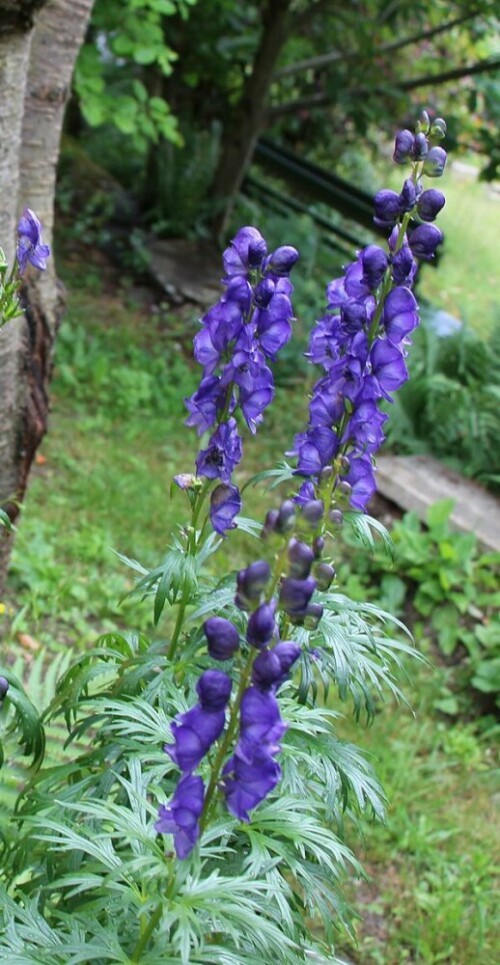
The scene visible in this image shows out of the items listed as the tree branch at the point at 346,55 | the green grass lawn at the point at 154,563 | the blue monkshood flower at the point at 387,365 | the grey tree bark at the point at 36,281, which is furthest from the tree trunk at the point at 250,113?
the blue monkshood flower at the point at 387,365

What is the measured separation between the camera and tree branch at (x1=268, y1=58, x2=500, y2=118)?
6270mm

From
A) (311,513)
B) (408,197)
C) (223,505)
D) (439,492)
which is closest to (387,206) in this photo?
(408,197)

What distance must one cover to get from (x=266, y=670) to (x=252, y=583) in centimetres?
10

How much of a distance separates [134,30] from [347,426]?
396 cm

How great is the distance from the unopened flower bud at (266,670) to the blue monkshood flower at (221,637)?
0.06m

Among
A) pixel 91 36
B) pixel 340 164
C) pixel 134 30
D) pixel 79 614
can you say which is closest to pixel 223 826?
pixel 79 614

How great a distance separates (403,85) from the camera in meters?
6.92

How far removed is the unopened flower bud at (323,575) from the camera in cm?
168

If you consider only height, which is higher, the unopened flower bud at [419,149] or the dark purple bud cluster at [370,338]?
the unopened flower bud at [419,149]

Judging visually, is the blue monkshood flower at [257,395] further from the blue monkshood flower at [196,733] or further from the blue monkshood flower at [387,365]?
the blue monkshood flower at [196,733]

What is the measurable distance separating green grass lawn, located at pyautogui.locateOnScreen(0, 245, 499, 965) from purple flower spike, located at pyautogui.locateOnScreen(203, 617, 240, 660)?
68 centimetres

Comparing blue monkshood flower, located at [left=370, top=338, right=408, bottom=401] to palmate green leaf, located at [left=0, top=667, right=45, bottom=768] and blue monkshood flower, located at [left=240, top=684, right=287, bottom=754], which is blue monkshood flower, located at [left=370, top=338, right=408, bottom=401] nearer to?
blue monkshood flower, located at [left=240, top=684, right=287, bottom=754]

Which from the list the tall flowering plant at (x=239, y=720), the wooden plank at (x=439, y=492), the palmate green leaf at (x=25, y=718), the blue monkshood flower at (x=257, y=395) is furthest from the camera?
the wooden plank at (x=439, y=492)

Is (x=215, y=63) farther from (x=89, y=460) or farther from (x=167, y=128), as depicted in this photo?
(x=89, y=460)
